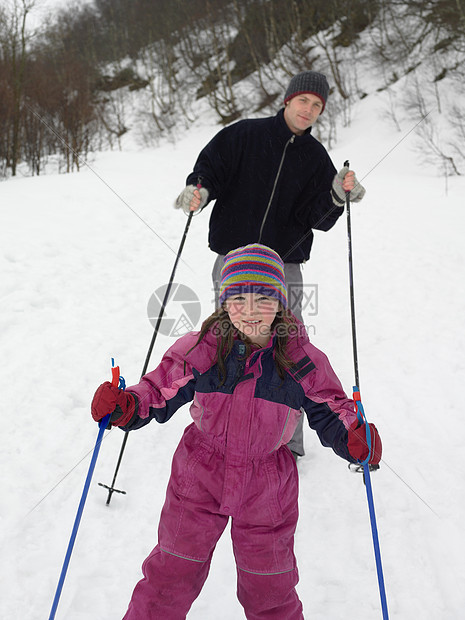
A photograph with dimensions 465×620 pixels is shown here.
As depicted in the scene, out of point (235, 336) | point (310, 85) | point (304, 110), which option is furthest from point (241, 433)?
point (310, 85)

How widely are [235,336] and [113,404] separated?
59cm

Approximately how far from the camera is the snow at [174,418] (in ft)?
6.61

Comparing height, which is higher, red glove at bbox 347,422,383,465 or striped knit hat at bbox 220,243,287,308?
striped knit hat at bbox 220,243,287,308

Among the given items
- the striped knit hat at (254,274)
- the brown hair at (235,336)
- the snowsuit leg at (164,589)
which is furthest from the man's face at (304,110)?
the snowsuit leg at (164,589)

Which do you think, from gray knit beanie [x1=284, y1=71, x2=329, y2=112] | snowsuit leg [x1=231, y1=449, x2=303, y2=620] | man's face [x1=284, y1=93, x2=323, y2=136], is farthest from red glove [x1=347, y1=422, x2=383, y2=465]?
gray knit beanie [x1=284, y1=71, x2=329, y2=112]

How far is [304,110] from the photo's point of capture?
2.55 meters

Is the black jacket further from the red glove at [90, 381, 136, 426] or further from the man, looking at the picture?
the red glove at [90, 381, 136, 426]

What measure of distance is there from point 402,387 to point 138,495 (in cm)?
250

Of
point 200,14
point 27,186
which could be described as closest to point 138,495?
point 27,186

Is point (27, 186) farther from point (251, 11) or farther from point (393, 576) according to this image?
point (251, 11)

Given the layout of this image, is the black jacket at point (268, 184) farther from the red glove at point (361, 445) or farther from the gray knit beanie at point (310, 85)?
the red glove at point (361, 445)

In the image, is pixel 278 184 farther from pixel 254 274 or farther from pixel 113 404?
pixel 113 404

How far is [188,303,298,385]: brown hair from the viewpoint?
1729 millimetres

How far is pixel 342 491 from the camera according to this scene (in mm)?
2602
